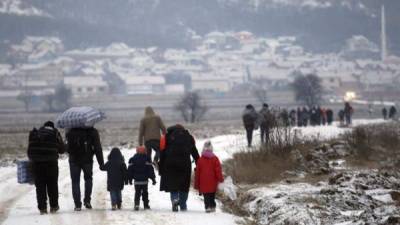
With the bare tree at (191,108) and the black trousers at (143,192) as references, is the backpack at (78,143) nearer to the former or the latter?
the black trousers at (143,192)

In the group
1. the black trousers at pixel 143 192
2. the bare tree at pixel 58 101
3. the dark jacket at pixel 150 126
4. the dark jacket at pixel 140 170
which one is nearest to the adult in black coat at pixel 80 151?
the dark jacket at pixel 140 170

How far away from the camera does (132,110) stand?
13975 centimetres

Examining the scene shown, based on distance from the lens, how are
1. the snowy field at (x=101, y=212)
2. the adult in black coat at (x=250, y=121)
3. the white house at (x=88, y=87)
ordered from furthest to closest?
the white house at (x=88, y=87) → the adult in black coat at (x=250, y=121) → the snowy field at (x=101, y=212)

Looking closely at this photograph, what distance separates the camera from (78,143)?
509 inches

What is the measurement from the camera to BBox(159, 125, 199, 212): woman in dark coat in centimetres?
1291

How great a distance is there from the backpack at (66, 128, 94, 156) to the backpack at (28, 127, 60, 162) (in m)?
0.27

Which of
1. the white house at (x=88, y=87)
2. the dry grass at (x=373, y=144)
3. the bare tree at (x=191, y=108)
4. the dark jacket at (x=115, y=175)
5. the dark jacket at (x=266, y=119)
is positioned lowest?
the bare tree at (x=191, y=108)

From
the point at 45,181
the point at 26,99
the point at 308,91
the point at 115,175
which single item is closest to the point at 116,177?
the point at 115,175

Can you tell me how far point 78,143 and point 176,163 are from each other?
138 cm

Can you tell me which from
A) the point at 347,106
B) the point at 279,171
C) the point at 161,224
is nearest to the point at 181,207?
the point at 161,224

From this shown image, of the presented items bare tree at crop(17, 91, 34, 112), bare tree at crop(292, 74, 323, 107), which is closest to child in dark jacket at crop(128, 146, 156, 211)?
bare tree at crop(292, 74, 323, 107)

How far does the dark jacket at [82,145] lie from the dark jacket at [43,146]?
0.92 ft

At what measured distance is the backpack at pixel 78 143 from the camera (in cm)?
1294

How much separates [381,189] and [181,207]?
3.31 m
